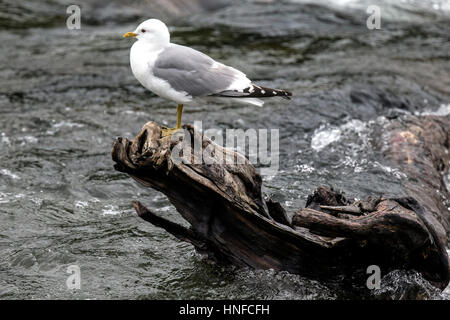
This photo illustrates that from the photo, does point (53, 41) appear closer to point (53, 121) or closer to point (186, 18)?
point (186, 18)

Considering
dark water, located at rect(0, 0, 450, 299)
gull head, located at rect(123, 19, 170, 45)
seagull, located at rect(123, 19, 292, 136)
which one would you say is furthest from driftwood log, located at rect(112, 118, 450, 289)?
gull head, located at rect(123, 19, 170, 45)

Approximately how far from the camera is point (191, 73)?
16.9 feet

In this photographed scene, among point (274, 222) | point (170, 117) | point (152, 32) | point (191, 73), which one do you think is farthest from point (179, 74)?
point (170, 117)

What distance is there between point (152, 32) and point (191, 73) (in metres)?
0.45

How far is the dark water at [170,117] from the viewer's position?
4.85 meters

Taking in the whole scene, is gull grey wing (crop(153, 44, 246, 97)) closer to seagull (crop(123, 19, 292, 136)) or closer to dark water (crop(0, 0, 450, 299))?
seagull (crop(123, 19, 292, 136))

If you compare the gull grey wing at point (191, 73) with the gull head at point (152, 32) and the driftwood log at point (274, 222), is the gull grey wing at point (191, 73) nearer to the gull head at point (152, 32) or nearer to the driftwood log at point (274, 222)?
the gull head at point (152, 32)

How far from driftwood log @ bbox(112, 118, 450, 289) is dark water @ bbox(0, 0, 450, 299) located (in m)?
0.17

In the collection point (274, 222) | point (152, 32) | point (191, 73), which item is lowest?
point (274, 222)

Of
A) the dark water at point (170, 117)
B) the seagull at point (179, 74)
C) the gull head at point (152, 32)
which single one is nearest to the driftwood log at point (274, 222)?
the dark water at point (170, 117)

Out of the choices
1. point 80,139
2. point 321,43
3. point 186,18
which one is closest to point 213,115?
point 80,139

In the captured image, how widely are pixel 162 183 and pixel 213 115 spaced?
404cm

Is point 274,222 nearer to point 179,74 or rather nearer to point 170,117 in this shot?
point 179,74

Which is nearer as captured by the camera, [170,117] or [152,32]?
[152,32]
